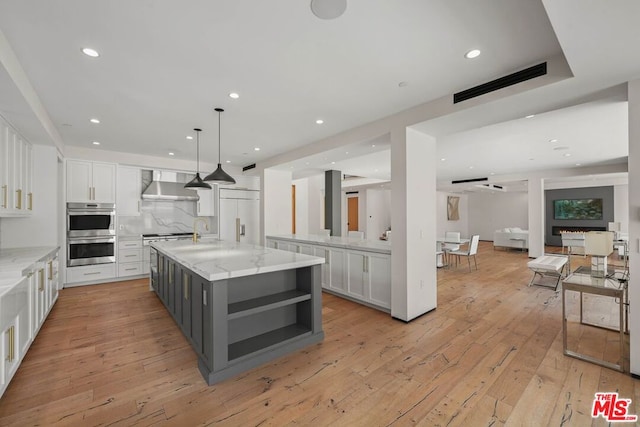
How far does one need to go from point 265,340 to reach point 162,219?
500cm

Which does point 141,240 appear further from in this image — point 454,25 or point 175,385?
point 454,25

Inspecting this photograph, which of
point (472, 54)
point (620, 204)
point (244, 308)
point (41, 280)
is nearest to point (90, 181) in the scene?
point (41, 280)

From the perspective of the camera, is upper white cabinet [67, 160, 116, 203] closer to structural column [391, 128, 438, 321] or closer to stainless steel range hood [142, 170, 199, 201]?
stainless steel range hood [142, 170, 199, 201]

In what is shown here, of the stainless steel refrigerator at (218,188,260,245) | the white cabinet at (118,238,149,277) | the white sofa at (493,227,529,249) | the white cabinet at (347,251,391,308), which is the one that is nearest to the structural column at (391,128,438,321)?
the white cabinet at (347,251,391,308)

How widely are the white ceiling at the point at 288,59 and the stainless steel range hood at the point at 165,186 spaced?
184 centimetres

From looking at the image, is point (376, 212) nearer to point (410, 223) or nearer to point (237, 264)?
point (410, 223)

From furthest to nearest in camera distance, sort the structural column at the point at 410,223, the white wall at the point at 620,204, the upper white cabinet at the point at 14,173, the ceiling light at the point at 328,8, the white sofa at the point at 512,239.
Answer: the white wall at the point at 620,204
the white sofa at the point at 512,239
the structural column at the point at 410,223
the upper white cabinet at the point at 14,173
the ceiling light at the point at 328,8

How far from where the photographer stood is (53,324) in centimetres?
342

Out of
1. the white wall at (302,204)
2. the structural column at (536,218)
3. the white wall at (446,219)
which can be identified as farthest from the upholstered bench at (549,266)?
the white wall at (446,219)

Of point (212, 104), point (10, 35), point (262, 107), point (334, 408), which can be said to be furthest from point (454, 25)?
point (10, 35)

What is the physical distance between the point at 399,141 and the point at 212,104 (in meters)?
2.27

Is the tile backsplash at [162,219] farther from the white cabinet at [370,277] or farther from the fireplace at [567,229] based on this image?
the fireplace at [567,229]

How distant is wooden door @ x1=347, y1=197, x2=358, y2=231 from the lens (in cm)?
1285

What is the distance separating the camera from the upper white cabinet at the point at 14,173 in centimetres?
295
